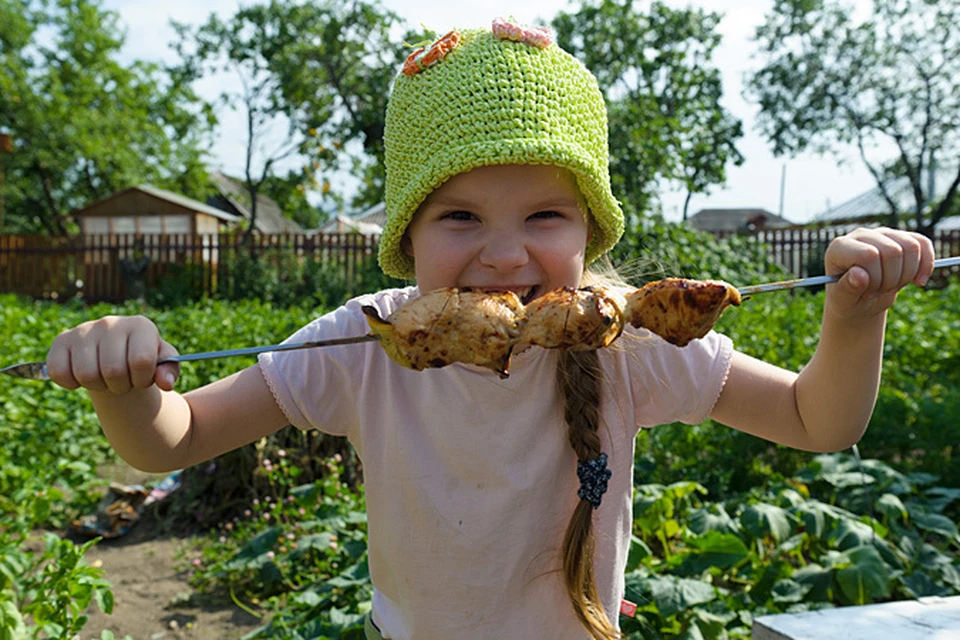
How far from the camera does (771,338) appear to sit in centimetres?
548

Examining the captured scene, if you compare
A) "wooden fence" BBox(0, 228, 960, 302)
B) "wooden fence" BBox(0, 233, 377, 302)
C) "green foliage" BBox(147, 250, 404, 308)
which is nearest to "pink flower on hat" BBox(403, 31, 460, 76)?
"green foliage" BBox(147, 250, 404, 308)

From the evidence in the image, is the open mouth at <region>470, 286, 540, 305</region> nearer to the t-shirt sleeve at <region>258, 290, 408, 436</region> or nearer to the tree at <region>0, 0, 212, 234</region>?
the t-shirt sleeve at <region>258, 290, 408, 436</region>

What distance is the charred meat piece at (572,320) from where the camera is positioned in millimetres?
1487

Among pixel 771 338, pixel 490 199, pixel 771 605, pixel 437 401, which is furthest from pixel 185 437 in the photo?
pixel 771 338

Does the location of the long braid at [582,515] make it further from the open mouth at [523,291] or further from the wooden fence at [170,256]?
the wooden fence at [170,256]

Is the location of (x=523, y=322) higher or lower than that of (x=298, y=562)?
higher

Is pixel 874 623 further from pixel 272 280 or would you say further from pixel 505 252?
pixel 272 280

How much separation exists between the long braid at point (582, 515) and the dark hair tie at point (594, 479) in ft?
0.04

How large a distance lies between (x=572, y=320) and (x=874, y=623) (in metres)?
1.31

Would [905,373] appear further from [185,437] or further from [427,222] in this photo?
[185,437]

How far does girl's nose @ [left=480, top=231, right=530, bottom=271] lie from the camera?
167 cm

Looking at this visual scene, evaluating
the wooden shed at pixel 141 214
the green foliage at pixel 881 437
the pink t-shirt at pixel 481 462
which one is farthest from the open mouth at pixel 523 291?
the wooden shed at pixel 141 214

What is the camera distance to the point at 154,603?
3.93m

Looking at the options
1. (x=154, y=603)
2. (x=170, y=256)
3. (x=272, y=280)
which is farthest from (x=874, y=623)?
(x=170, y=256)
